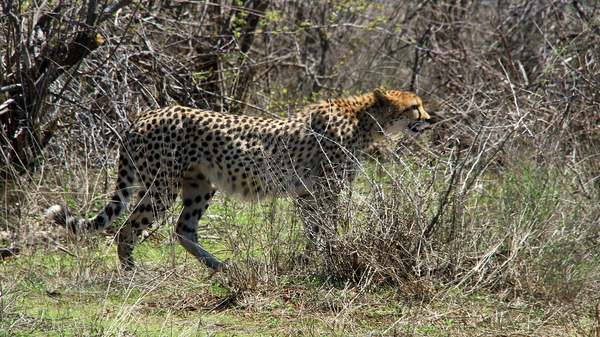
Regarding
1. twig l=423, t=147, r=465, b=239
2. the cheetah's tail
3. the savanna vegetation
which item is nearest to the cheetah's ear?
the savanna vegetation

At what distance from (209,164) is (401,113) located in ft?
5.70

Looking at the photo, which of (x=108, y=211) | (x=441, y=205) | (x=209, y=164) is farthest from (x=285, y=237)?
(x=108, y=211)

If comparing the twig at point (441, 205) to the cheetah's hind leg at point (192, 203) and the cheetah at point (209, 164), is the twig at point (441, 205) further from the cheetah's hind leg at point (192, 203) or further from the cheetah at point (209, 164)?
the cheetah's hind leg at point (192, 203)

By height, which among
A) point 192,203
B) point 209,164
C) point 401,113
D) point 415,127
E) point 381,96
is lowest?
point 192,203

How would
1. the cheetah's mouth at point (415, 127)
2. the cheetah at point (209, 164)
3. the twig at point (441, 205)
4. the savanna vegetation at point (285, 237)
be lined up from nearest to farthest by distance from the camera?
1. the savanna vegetation at point (285, 237)
2. the twig at point (441, 205)
3. the cheetah at point (209, 164)
4. the cheetah's mouth at point (415, 127)

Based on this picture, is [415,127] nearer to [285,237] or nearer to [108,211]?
[285,237]

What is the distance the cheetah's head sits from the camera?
4672 millimetres

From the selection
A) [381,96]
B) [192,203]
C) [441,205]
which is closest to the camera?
[441,205]

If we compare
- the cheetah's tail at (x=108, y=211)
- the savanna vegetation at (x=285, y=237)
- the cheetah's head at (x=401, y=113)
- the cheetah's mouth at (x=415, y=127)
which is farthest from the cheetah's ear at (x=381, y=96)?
the cheetah's tail at (x=108, y=211)

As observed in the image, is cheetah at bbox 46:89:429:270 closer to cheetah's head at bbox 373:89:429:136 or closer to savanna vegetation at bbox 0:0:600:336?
savanna vegetation at bbox 0:0:600:336

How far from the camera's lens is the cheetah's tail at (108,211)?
3.47 m

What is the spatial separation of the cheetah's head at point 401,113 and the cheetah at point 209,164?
41 centimetres

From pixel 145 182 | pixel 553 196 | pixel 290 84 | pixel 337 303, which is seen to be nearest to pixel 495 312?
pixel 337 303

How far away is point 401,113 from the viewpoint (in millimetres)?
4695
